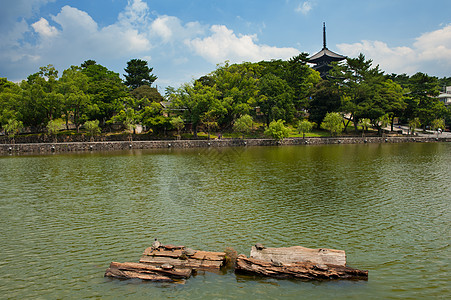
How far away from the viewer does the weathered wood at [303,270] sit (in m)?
8.07

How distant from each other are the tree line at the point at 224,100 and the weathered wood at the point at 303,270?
5154 cm

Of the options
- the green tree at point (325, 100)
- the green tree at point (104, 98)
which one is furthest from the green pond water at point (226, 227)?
the green tree at point (325, 100)

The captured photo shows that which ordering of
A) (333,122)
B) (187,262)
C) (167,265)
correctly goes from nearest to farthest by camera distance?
(167,265) → (187,262) → (333,122)

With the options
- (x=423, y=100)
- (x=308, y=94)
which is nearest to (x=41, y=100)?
(x=308, y=94)

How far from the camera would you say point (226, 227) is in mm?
12305

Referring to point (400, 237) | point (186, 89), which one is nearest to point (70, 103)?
point (186, 89)

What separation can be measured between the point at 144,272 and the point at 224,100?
55684mm

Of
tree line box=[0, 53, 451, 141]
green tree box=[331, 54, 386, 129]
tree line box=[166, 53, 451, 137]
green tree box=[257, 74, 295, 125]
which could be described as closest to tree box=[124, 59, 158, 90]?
tree line box=[0, 53, 451, 141]

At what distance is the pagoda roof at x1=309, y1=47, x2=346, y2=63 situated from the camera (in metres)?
82.2

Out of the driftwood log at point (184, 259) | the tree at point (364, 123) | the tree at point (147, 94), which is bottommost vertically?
the driftwood log at point (184, 259)

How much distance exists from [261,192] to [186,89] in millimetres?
49551

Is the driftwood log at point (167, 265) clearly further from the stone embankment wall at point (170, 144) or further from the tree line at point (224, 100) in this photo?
the tree line at point (224, 100)

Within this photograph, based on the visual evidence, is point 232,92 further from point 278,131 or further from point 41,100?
point 41,100

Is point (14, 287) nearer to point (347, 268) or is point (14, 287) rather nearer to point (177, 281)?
point (177, 281)
